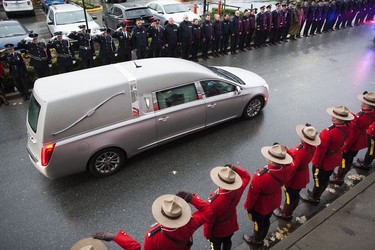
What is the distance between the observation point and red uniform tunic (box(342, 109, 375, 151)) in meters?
5.09

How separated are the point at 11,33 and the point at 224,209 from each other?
39.4 feet

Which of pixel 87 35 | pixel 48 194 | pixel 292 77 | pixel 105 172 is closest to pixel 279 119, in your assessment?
pixel 292 77

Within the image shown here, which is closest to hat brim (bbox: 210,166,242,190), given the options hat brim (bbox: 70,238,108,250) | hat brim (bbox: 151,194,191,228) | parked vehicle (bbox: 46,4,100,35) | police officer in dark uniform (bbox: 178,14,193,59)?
hat brim (bbox: 151,194,191,228)

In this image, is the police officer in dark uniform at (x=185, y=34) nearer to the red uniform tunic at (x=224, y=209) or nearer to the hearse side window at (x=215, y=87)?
the hearse side window at (x=215, y=87)

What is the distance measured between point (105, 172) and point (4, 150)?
255 cm

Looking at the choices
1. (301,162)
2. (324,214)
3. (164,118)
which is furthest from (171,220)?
(164,118)

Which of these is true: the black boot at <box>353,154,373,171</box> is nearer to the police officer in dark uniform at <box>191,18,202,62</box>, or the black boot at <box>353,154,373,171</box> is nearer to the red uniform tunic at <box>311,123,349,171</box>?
the red uniform tunic at <box>311,123,349,171</box>

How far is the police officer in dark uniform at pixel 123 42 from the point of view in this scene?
981 cm

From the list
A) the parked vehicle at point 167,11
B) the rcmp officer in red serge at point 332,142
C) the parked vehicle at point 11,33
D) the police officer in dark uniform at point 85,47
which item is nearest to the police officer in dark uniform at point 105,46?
the police officer in dark uniform at point 85,47

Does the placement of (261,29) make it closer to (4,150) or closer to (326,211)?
(326,211)

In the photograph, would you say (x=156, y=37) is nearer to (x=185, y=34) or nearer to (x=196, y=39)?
(x=185, y=34)

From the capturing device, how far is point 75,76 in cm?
560

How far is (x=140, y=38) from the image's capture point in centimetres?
1011

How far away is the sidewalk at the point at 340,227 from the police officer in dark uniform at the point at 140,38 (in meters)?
7.53
